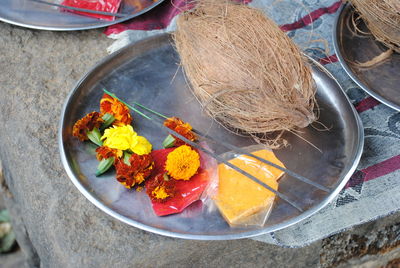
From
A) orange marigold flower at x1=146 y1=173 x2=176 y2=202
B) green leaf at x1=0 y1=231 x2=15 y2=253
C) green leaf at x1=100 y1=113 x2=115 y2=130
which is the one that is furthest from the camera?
green leaf at x1=0 y1=231 x2=15 y2=253

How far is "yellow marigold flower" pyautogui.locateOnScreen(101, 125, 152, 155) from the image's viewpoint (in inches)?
31.9

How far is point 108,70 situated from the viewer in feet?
3.28

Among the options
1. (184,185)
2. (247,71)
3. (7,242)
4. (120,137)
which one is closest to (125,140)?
(120,137)

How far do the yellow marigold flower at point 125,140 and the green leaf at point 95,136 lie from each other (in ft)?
0.04

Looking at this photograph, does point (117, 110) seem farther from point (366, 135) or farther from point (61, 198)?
point (366, 135)

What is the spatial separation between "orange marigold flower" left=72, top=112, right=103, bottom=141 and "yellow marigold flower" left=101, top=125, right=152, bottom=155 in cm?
3

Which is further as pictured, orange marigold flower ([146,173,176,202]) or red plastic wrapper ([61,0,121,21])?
red plastic wrapper ([61,0,121,21])

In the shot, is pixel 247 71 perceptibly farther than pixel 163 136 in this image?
No

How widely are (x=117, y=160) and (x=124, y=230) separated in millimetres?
114

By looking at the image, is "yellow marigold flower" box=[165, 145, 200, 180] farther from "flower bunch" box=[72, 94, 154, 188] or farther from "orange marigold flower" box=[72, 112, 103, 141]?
Answer: "orange marigold flower" box=[72, 112, 103, 141]

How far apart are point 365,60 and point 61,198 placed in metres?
0.66

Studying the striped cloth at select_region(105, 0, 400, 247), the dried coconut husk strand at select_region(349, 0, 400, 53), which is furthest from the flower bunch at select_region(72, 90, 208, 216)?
the dried coconut husk strand at select_region(349, 0, 400, 53)

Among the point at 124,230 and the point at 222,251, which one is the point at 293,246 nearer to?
the point at 222,251

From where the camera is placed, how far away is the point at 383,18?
0.95 metres
